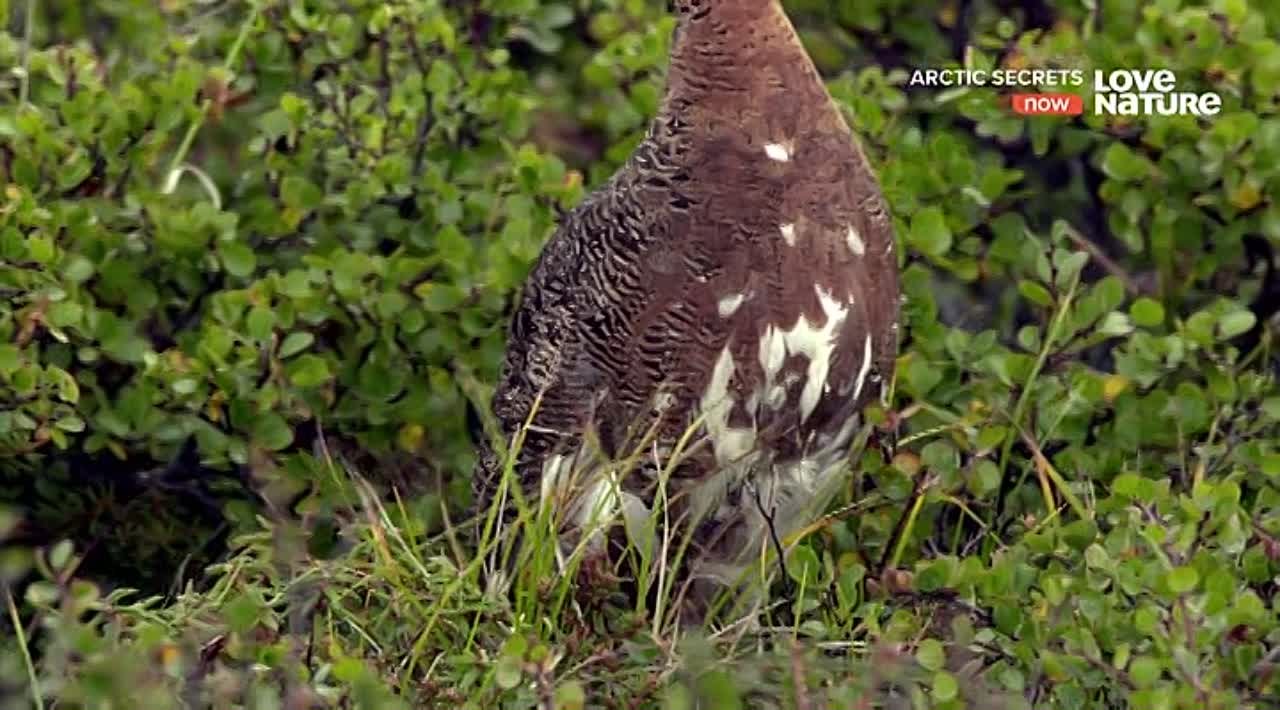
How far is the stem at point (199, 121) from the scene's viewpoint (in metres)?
4.66

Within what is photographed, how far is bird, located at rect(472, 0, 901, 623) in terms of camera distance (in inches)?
143

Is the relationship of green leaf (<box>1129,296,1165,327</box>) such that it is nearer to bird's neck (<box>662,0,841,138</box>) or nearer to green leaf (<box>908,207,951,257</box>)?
green leaf (<box>908,207,951,257</box>)

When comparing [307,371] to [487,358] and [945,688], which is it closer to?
[487,358]

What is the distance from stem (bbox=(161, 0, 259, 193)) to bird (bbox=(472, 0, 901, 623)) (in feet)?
3.63

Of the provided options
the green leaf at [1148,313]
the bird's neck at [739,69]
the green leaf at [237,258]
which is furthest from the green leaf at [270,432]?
the green leaf at [1148,313]

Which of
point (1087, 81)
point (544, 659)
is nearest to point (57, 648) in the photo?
point (544, 659)

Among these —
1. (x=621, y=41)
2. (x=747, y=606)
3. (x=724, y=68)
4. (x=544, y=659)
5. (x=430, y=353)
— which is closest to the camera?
(x=544, y=659)

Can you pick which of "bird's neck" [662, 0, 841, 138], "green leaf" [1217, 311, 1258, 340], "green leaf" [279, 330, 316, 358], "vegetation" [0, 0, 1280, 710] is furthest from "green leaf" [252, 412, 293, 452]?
"green leaf" [1217, 311, 1258, 340]

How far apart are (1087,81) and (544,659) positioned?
188cm

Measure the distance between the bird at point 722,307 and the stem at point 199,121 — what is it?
3.63 ft

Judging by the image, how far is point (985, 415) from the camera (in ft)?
13.8

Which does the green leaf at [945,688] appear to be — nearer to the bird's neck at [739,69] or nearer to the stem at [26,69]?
the bird's neck at [739,69]

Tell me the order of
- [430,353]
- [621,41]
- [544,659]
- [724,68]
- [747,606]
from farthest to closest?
[621,41]
[430,353]
[747,606]
[724,68]
[544,659]

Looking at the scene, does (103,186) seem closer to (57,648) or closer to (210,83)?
(210,83)
